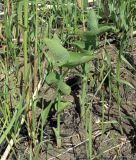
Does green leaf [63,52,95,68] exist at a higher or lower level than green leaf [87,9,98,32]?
lower

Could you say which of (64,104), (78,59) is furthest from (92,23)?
(64,104)

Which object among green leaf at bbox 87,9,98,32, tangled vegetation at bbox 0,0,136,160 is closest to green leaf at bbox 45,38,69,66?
tangled vegetation at bbox 0,0,136,160

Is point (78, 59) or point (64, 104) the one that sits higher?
point (78, 59)

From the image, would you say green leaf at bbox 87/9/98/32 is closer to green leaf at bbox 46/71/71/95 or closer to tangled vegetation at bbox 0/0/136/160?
tangled vegetation at bbox 0/0/136/160

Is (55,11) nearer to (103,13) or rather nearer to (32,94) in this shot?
(103,13)

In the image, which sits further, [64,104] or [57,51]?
[64,104]

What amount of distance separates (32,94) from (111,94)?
29 centimetres

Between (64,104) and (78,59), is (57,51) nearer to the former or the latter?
(78,59)

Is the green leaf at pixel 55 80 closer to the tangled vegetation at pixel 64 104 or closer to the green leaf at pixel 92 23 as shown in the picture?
the tangled vegetation at pixel 64 104

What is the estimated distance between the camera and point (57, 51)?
1.00 m

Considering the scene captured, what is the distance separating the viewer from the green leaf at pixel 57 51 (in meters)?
0.99

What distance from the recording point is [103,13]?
1.73 meters

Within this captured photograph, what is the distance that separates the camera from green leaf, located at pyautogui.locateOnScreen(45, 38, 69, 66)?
99 centimetres

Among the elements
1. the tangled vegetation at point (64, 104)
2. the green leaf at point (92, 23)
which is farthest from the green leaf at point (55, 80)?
the green leaf at point (92, 23)
